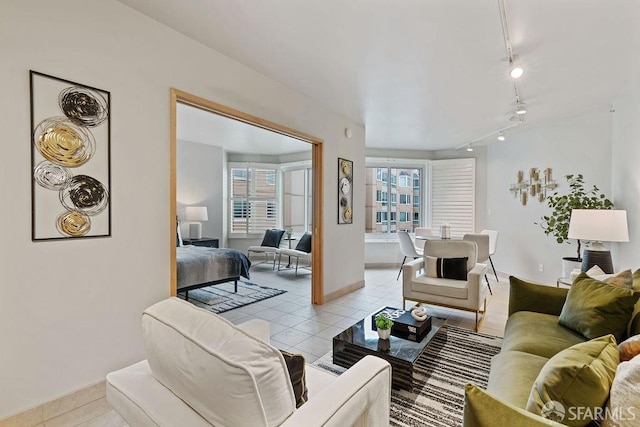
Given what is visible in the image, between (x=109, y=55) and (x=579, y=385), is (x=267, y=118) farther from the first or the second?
(x=579, y=385)

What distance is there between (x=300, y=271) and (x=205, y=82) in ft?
14.7

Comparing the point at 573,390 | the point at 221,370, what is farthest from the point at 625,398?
the point at 221,370

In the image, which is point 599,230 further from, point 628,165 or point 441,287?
point 441,287

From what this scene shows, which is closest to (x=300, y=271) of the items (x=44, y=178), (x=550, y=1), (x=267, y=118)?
(x=267, y=118)

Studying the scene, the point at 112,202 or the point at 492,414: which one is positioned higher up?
the point at 112,202

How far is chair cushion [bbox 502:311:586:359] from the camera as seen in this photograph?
180 cm

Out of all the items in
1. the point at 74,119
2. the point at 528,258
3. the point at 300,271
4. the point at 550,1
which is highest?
the point at 550,1

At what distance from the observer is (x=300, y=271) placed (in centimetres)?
642

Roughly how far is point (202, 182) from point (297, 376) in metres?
6.22

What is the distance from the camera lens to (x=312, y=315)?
371cm

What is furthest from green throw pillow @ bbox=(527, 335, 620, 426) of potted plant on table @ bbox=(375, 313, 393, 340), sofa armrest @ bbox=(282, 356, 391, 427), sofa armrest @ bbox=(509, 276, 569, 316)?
sofa armrest @ bbox=(509, 276, 569, 316)

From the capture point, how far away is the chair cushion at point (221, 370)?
873 millimetres

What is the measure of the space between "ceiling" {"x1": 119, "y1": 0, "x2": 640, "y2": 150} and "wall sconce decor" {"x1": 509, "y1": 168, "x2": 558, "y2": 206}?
115 centimetres

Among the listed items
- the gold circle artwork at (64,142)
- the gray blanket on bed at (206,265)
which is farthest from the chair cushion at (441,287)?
the gold circle artwork at (64,142)
